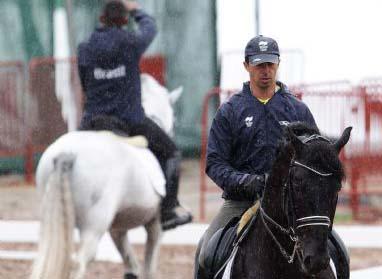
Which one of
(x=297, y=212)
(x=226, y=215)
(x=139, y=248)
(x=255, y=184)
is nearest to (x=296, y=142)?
(x=297, y=212)

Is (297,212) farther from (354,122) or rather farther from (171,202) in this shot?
(354,122)

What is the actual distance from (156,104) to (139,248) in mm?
2315

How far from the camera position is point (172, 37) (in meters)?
18.3

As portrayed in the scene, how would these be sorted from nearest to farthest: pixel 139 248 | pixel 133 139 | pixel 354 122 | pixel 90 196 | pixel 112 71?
pixel 90 196 → pixel 112 71 → pixel 133 139 → pixel 139 248 → pixel 354 122

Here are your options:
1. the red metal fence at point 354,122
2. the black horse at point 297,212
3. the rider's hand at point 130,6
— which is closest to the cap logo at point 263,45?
the black horse at point 297,212

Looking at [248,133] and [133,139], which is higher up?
[248,133]

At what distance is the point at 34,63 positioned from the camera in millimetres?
17266

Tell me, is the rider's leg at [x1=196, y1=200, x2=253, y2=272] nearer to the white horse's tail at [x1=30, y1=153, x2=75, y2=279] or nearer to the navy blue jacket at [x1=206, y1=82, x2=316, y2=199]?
the navy blue jacket at [x1=206, y1=82, x2=316, y2=199]

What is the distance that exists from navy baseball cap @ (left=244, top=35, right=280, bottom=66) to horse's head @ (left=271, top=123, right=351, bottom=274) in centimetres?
65

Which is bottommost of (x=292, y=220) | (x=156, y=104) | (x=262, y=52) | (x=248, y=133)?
(x=156, y=104)

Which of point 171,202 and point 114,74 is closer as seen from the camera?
point 114,74

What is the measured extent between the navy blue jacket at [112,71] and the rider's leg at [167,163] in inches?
9.4

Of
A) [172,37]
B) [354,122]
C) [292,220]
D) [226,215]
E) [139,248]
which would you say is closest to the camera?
[292,220]

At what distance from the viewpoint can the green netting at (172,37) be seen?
58.4 ft
